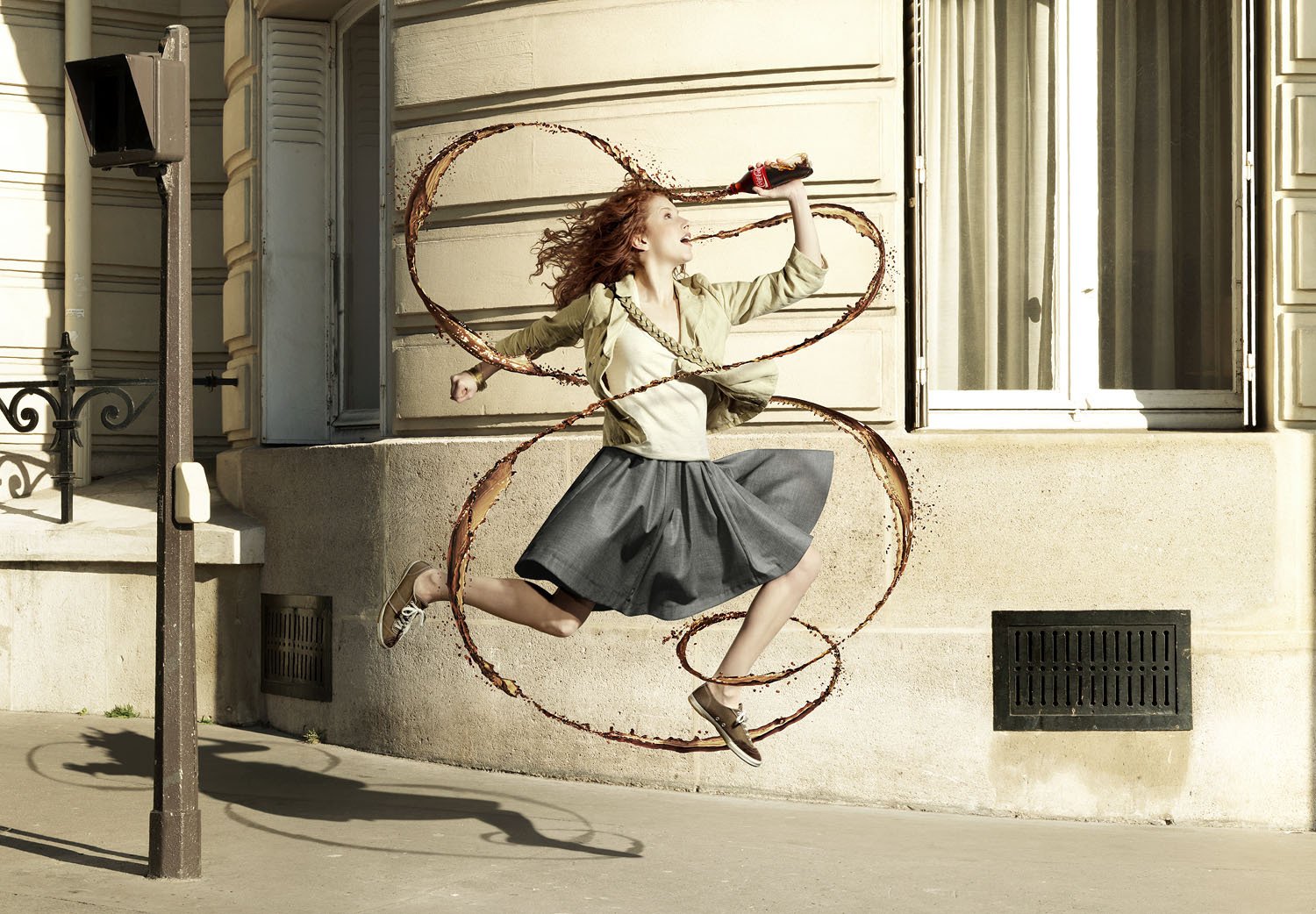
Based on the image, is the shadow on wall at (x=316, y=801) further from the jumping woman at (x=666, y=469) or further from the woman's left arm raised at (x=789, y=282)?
the woman's left arm raised at (x=789, y=282)

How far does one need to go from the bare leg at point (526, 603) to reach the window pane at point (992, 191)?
9.39ft

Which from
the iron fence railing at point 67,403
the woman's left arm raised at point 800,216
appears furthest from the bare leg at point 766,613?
the iron fence railing at point 67,403

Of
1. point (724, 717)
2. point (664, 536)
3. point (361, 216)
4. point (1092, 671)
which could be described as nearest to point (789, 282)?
point (664, 536)

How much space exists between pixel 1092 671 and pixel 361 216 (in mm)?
5496

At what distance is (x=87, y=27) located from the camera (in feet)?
41.7

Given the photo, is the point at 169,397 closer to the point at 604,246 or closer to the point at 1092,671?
the point at 604,246

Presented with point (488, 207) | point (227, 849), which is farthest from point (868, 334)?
point (227, 849)

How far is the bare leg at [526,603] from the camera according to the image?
7277mm

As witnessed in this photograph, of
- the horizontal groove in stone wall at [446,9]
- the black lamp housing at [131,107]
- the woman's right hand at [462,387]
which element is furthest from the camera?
the horizontal groove in stone wall at [446,9]

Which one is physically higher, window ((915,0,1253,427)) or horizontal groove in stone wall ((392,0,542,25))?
horizontal groove in stone wall ((392,0,542,25))

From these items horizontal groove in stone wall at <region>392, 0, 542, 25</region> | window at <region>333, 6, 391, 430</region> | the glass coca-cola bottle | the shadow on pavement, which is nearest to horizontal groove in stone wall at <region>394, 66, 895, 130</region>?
horizontal groove in stone wall at <region>392, 0, 542, 25</region>

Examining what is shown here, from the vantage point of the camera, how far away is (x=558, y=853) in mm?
7551

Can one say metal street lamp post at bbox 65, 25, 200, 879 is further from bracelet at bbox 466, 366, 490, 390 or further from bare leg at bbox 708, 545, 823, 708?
bare leg at bbox 708, 545, 823, 708

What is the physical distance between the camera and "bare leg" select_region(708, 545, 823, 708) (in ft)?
23.8
